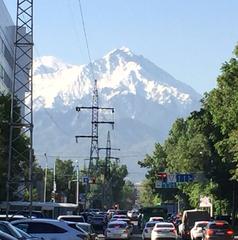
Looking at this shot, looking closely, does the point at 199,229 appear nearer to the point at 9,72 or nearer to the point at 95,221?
the point at 95,221

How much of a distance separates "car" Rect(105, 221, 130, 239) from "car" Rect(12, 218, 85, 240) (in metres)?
24.6

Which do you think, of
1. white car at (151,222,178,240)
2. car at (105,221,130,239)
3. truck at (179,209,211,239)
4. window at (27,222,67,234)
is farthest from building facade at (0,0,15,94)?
window at (27,222,67,234)

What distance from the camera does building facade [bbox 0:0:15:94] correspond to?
87.7m

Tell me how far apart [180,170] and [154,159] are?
1825 inches

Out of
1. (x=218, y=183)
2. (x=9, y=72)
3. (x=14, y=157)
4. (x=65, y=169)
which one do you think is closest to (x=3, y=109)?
(x=14, y=157)

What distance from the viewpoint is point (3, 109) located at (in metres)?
57.7

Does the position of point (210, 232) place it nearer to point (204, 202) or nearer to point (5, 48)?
point (5, 48)

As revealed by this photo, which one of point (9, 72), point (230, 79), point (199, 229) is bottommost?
point (199, 229)

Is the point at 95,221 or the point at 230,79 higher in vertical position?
the point at 230,79

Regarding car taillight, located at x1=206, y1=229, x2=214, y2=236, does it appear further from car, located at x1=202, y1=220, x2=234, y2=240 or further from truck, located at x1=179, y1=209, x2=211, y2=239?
truck, located at x1=179, y1=209, x2=211, y2=239

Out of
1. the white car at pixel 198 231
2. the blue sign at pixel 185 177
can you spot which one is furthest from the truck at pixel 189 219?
the blue sign at pixel 185 177

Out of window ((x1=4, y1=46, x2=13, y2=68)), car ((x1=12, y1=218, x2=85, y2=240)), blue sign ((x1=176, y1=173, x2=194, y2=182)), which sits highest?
window ((x1=4, y1=46, x2=13, y2=68))

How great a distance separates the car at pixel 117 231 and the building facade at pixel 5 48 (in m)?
35.6

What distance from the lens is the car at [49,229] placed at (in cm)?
2636
